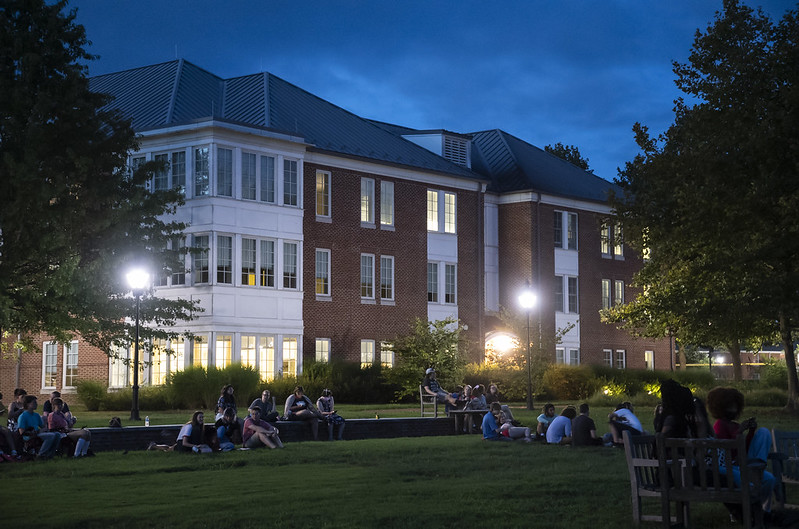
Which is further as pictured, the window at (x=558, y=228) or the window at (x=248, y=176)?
the window at (x=558, y=228)

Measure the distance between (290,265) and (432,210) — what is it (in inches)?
349

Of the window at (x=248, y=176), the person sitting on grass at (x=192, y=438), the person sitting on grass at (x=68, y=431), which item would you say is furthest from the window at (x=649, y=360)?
the person sitting on grass at (x=68, y=431)

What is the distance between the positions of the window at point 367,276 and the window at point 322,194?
2771 millimetres

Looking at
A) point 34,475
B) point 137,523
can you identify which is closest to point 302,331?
point 34,475

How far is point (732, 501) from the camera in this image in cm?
1043

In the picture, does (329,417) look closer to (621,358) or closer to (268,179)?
(268,179)

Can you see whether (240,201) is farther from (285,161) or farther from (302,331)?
(302,331)

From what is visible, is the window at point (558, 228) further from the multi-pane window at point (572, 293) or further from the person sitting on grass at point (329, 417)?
the person sitting on grass at point (329, 417)

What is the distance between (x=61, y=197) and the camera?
90.4 ft

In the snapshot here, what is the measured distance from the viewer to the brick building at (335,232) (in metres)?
40.7

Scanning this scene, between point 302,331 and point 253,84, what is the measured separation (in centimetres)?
1093

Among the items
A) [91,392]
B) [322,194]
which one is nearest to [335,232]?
[322,194]

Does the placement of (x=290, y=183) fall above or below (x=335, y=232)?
above

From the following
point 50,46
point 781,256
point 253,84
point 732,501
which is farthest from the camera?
point 253,84
